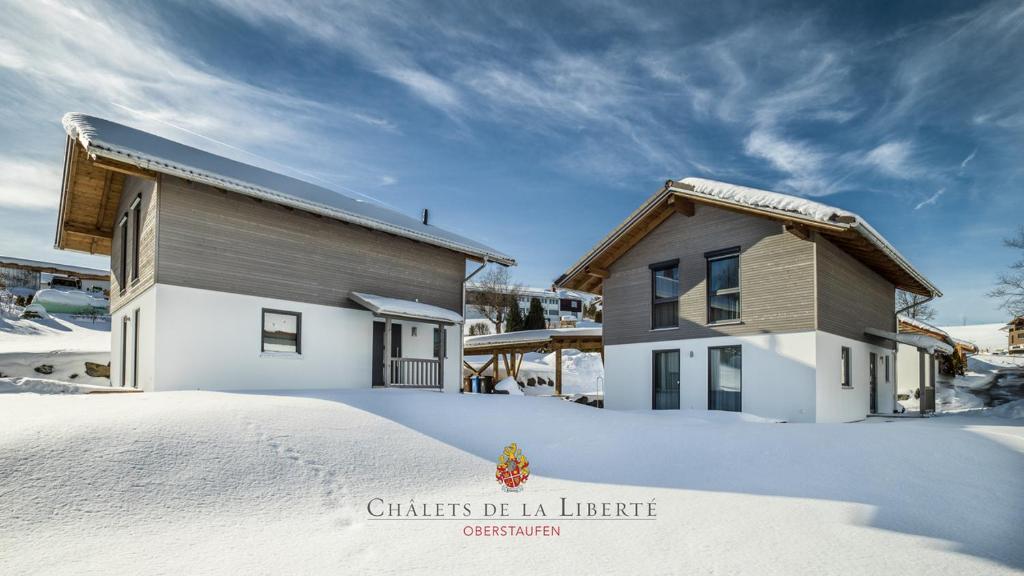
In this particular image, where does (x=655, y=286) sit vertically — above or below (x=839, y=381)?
above

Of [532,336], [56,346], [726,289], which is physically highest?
[726,289]

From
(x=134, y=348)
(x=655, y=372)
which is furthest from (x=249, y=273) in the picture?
(x=655, y=372)

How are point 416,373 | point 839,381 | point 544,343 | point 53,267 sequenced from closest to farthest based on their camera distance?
point 839,381, point 416,373, point 544,343, point 53,267

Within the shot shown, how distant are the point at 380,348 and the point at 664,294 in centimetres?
760

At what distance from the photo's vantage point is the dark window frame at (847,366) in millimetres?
14812

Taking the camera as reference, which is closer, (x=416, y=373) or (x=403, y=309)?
(x=403, y=309)

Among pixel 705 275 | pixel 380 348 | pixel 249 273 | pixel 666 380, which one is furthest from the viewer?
pixel 380 348

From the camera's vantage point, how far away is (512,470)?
24.1 ft

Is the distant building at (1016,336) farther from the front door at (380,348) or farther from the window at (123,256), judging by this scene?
the window at (123,256)

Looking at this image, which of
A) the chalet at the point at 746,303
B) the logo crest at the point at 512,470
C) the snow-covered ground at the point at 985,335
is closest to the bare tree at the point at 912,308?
the snow-covered ground at the point at 985,335

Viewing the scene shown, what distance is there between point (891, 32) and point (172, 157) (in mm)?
15783

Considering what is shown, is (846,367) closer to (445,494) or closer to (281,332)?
(445,494)

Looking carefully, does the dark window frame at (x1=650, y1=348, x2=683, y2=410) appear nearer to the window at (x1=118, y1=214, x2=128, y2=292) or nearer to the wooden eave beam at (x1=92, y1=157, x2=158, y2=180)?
the wooden eave beam at (x1=92, y1=157, x2=158, y2=180)

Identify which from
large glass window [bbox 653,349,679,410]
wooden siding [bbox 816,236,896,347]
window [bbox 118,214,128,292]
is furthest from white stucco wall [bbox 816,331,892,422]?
window [bbox 118,214,128,292]
